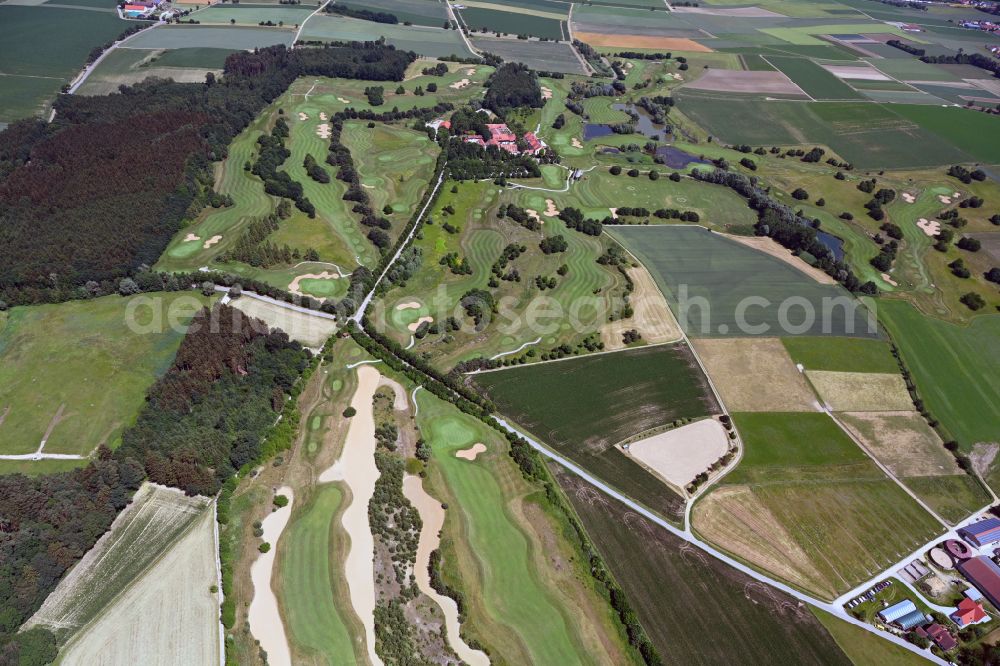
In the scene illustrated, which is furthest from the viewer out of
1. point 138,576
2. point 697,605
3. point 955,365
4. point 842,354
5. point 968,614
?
point 842,354

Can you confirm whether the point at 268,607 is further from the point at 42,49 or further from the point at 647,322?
the point at 42,49

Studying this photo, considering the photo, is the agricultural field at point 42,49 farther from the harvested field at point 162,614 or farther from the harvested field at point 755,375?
the harvested field at point 755,375

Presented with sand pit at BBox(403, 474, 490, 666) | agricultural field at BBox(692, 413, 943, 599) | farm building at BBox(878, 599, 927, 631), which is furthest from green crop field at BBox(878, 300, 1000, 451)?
sand pit at BBox(403, 474, 490, 666)

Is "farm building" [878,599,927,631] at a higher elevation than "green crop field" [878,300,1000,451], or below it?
below

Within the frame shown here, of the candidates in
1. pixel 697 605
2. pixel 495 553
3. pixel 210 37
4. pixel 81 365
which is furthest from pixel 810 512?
pixel 210 37

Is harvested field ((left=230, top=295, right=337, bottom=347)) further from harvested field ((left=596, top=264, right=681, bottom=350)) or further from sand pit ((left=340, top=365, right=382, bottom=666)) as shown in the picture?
harvested field ((left=596, top=264, right=681, bottom=350))

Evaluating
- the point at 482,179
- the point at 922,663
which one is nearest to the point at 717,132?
the point at 482,179

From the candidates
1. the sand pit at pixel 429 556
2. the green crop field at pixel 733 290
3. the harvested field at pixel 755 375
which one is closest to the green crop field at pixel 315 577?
the sand pit at pixel 429 556
